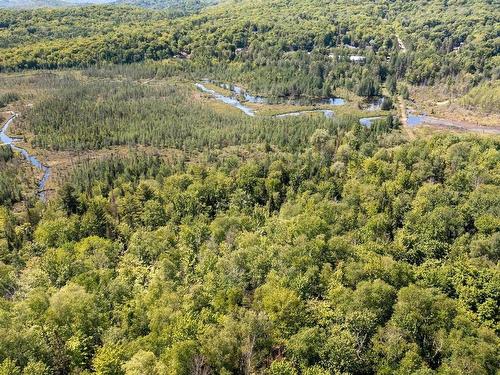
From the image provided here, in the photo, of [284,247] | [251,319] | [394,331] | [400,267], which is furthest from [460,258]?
[251,319]

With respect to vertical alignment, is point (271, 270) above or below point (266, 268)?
above

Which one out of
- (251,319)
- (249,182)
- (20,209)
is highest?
(251,319)

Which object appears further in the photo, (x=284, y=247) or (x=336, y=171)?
(x=336, y=171)

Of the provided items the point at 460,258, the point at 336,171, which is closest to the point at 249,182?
the point at 336,171

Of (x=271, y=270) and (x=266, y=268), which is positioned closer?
(x=271, y=270)

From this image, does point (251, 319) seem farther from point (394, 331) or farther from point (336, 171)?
point (336, 171)

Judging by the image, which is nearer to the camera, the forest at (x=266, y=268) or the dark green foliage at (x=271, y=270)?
the forest at (x=266, y=268)

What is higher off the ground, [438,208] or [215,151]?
[438,208]

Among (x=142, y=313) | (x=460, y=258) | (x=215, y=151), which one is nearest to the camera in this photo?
(x=142, y=313)

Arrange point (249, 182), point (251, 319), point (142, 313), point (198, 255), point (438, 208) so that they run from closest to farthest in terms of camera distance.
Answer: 1. point (251, 319)
2. point (142, 313)
3. point (198, 255)
4. point (438, 208)
5. point (249, 182)

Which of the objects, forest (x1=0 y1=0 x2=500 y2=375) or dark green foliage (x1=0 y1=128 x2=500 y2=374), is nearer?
forest (x1=0 y1=0 x2=500 y2=375)
